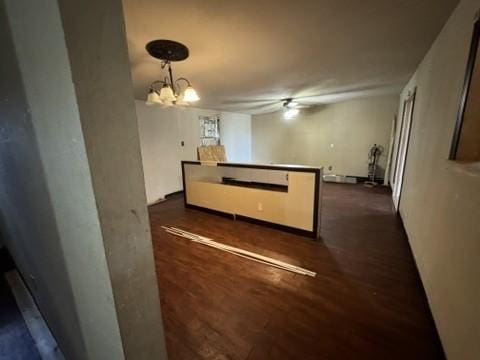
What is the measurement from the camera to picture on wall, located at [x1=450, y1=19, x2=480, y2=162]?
4.05 feet

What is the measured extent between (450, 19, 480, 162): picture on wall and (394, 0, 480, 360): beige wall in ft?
0.34

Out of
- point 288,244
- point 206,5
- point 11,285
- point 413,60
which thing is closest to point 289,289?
point 288,244

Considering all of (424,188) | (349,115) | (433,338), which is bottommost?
(433,338)

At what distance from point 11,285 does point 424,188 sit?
424 cm

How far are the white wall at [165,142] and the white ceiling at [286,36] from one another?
3.88ft

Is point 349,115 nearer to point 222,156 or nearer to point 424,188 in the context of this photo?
point 222,156

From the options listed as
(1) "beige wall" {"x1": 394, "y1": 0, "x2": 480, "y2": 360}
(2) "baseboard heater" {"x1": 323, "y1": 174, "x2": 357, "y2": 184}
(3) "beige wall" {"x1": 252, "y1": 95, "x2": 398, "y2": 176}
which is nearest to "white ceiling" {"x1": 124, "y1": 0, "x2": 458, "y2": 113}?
(1) "beige wall" {"x1": 394, "y1": 0, "x2": 480, "y2": 360}

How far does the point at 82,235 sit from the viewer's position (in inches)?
21.4

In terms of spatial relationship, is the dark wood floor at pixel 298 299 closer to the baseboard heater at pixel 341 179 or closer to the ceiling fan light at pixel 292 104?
the baseboard heater at pixel 341 179

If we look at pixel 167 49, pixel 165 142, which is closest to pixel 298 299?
pixel 167 49

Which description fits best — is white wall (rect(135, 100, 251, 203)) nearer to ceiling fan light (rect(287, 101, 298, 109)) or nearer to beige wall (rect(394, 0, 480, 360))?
ceiling fan light (rect(287, 101, 298, 109))

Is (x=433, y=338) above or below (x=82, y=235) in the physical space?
below

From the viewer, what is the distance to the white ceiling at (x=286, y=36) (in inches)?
58.9

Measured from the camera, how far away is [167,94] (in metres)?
2.22
